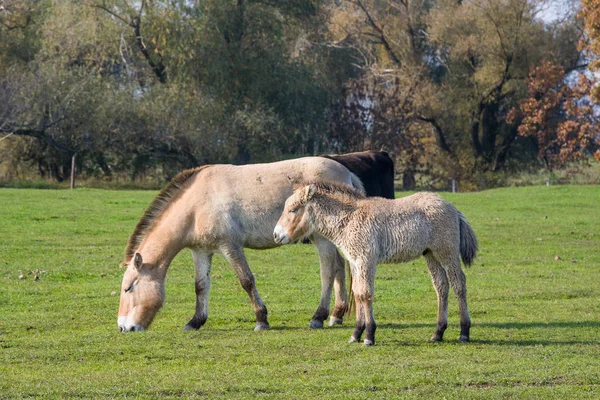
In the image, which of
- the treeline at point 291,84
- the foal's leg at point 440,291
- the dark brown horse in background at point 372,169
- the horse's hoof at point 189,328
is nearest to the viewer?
the foal's leg at point 440,291

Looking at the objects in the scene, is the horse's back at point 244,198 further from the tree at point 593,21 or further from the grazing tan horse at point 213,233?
the tree at point 593,21

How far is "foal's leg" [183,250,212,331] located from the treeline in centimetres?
3186

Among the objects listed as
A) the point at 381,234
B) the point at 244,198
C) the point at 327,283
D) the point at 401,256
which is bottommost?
the point at 327,283

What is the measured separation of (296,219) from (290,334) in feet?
5.02

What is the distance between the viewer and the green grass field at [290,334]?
8406 mm

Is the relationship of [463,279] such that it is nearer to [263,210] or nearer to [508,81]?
[263,210]

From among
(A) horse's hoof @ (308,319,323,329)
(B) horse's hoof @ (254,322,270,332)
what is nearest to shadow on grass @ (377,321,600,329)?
(A) horse's hoof @ (308,319,323,329)

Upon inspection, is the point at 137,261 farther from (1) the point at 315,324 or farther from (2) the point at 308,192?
(2) the point at 308,192

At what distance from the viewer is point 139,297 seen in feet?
38.2

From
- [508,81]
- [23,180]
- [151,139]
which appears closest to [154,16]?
[151,139]

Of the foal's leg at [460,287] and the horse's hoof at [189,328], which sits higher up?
the foal's leg at [460,287]

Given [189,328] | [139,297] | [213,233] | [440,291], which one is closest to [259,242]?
[213,233]

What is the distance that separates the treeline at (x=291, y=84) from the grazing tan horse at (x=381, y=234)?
33222 millimetres

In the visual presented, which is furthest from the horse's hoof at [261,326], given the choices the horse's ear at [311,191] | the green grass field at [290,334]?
the horse's ear at [311,191]
